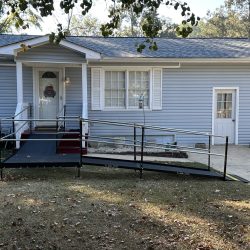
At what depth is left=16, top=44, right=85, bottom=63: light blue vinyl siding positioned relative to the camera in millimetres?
12641

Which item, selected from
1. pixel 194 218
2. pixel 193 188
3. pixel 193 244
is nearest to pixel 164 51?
pixel 193 188

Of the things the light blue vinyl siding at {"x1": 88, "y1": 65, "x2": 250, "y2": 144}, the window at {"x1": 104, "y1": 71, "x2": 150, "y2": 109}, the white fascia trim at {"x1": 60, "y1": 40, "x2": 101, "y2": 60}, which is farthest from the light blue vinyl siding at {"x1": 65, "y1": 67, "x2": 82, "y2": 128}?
the white fascia trim at {"x1": 60, "y1": 40, "x2": 101, "y2": 60}

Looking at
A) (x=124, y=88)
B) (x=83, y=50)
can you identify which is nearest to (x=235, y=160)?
(x=124, y=88)

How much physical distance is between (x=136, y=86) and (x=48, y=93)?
3284 millimetres

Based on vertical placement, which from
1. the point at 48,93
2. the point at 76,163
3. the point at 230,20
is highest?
the point at 230,20

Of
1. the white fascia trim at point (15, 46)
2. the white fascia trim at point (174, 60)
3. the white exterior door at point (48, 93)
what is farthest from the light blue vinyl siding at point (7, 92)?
the white fascia trim at point (174, 60)

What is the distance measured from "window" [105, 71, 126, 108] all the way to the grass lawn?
6.26 m

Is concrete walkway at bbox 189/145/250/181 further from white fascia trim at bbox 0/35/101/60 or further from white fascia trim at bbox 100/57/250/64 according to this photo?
white fascia trim at bbox 0/35/101/60

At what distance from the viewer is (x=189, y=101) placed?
593 inches

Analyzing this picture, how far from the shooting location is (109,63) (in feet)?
47.2

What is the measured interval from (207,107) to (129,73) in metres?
3.28

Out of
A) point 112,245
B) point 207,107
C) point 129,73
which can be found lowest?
point 112,245

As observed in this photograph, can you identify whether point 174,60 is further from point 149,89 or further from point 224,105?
point 224,105

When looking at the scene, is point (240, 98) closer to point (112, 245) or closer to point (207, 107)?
point (207, 107)
